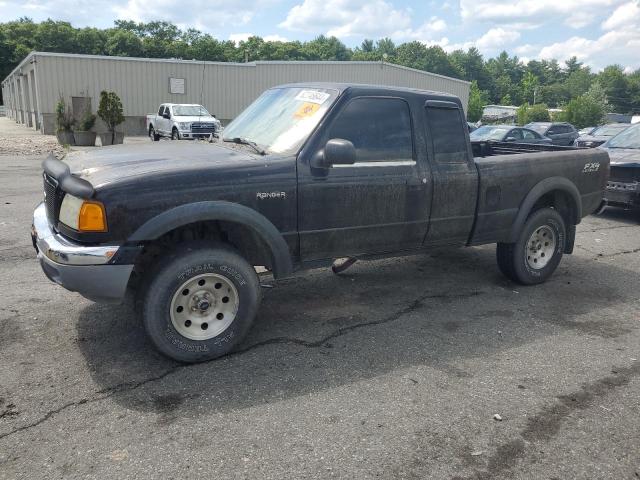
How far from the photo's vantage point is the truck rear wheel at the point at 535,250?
18.0ft

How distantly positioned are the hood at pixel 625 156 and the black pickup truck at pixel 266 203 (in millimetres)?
4720

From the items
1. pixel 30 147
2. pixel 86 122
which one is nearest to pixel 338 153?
pixel 86 122

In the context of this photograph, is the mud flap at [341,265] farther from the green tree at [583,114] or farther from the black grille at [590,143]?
the green tree at [583,114]

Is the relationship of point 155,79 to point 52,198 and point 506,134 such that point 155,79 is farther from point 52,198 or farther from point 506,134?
point 52,198

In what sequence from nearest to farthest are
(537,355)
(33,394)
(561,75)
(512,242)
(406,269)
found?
(33,394) → (537,355) → (512,242) → (406,269) → (561,75)

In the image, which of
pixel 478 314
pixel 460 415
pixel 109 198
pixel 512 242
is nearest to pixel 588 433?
pixel 460 415

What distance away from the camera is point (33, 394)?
10.7 feet

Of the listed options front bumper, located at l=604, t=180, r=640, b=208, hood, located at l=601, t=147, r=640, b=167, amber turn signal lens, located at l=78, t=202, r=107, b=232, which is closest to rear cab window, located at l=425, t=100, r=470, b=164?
amber turn signal lens, located at l=78, t=202, r=107, b=232

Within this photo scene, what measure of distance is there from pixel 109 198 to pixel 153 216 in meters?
0.29

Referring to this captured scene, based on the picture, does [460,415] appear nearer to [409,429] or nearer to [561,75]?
[409,429]

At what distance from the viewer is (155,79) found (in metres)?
28.4

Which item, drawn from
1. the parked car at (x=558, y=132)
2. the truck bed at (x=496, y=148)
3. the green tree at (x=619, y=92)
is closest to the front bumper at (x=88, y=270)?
the truck bed at (x=496, y=148)

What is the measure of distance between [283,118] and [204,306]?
1722 mm

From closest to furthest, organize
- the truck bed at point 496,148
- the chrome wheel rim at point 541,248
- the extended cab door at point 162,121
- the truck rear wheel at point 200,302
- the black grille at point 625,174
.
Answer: the truck rear wheel at point 200,302 → the chrome wheel rim at point 541,248 → the truck bed at point 496,148 → the black grille at point 625,174 → the extended cab door at point 162,121
